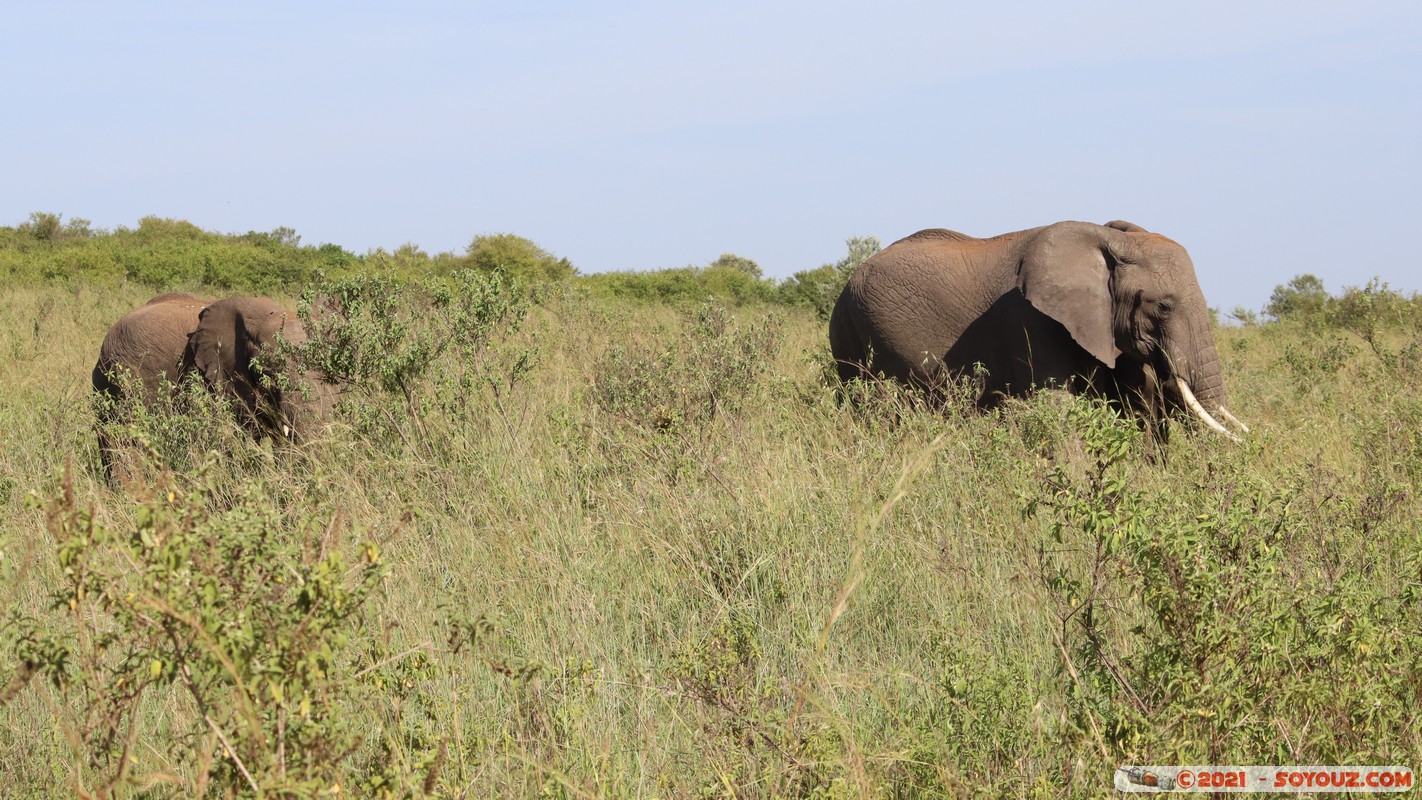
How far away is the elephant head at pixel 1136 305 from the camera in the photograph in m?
8.05

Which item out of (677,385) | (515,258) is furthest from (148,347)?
(515,258)

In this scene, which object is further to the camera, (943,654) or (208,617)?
(943,654)

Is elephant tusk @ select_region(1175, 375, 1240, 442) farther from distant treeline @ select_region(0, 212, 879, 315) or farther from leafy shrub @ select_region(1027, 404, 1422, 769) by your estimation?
distant treeline @ select_region(0, 212, 879, 315)

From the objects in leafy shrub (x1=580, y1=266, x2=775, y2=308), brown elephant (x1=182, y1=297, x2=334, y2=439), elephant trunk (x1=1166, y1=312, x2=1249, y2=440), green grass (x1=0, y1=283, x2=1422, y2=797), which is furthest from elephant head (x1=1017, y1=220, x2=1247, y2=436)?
leafy shrub (x1=580, y1=266, x2=775, y2=308)

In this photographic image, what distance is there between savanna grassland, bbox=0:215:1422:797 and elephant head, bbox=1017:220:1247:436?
0.85m

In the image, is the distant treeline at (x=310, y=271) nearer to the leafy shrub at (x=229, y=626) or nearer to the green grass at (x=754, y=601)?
the green grass at (x=754, y=601)

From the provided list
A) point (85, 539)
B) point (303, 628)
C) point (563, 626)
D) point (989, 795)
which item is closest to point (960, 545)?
point (563, 626)

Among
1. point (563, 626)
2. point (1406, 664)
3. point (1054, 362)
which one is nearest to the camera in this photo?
point (1406, 664)

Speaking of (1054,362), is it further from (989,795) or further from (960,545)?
(989,795)

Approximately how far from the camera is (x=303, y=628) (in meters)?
2.44

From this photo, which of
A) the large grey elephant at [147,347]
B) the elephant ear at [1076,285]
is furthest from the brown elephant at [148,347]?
the elephant ear at [1076,285]

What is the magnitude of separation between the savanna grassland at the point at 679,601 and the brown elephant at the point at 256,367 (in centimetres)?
34

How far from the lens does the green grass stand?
2.98m

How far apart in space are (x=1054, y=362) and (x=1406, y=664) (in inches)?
202
